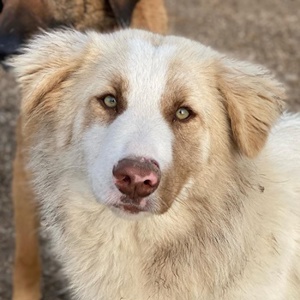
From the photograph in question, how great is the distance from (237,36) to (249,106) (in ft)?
16.5

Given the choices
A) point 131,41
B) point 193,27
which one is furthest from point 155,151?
point 193,27

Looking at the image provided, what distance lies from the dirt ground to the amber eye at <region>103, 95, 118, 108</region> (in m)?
2.50

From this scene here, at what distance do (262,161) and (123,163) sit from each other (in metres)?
0.82

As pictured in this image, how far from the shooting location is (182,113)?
277 cm

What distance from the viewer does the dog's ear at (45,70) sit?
2.95 m

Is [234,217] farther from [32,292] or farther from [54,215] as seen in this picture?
[32,292]

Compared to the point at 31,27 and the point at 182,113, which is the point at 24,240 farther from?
the point at 182,113

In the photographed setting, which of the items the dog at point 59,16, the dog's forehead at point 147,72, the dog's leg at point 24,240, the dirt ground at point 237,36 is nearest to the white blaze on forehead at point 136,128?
the dog's forehead at point 147,72

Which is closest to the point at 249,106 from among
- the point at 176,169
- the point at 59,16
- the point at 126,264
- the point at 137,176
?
the point at 176,169

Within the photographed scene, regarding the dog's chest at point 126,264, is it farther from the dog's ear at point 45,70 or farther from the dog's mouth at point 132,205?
the dog's ear at point 45,70

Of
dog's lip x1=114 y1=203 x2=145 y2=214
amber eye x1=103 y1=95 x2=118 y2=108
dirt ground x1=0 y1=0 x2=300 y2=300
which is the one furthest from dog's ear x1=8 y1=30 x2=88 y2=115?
dirt ground x1=0 y1=0 x2=300 y2=300

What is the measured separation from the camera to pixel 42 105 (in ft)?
9.78

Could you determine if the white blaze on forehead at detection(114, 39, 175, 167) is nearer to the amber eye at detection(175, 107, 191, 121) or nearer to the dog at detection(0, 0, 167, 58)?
the amber eye at detection(175, 107, 191, 121)

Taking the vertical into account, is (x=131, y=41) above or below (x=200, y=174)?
above
